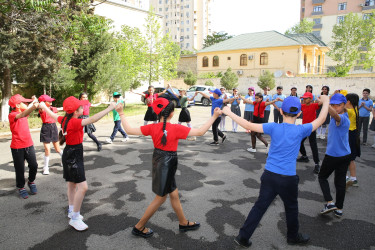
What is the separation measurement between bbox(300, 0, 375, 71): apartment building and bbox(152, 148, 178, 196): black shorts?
197ft

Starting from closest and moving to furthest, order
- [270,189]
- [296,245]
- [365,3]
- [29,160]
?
[270,189] < [296,245] < [29,160] < [365,3]

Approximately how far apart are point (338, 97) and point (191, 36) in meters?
87.5

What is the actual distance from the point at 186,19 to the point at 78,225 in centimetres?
9060

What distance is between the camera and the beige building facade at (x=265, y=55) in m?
38.1

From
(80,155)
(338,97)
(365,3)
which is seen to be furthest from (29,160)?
(365,3)

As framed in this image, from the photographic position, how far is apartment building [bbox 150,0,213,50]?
85500 millimetres

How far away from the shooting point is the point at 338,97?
4012mm

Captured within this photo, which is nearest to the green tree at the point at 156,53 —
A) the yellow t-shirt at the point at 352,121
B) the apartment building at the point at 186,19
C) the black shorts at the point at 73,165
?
the yellow t-shirt at the point at 352,121

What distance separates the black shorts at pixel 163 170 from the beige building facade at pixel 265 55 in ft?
124

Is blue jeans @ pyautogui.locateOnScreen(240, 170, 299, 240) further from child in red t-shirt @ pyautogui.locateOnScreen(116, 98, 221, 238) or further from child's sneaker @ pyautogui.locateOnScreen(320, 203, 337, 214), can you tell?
child's sneaker @ pyautogui.locateOnScreen(320, 203, 337, 214)

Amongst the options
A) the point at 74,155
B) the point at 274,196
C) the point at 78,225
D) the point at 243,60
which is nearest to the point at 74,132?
the point at 74,155

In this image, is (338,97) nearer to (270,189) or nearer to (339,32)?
(270,189)

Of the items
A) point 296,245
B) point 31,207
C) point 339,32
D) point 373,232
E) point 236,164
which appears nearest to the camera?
point 296,245

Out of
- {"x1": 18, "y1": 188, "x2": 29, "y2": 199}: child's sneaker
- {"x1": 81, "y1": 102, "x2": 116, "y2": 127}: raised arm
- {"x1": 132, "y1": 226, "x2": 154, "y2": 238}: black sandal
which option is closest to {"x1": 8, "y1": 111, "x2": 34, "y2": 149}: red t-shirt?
{"x1": 18, "y1": 188, "x2": 29, "y2": 199}: child's sneaker
